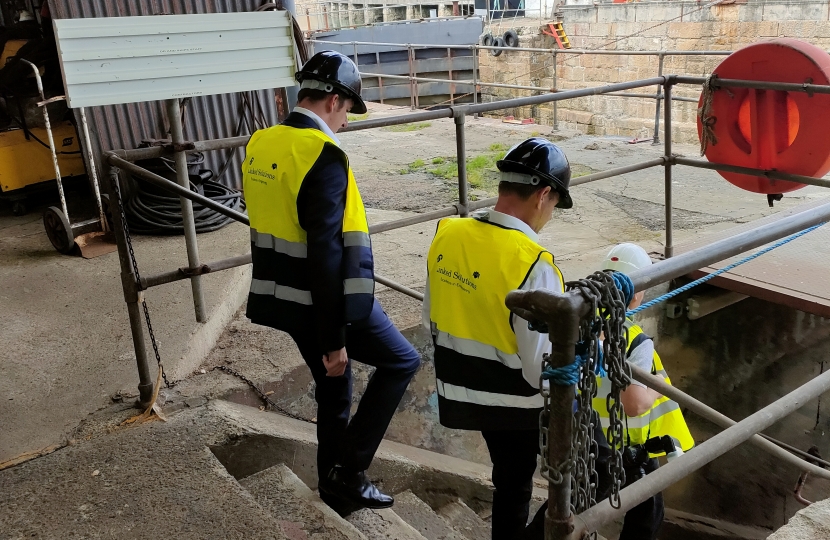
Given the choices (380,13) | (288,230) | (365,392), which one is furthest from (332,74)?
(380,13)

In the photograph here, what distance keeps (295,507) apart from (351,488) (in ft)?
0.72

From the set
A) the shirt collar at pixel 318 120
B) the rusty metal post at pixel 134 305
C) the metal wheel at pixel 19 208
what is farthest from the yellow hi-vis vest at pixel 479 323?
the metal wheel at pixel 19 208

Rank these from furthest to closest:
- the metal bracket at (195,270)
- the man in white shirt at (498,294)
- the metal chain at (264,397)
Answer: the metal chain at (264,397), the metal bracket at (195,270), the man in white shirt at (498,294)

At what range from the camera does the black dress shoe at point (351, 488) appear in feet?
8.88

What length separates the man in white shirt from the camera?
2.07 metres

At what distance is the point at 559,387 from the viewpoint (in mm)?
1421

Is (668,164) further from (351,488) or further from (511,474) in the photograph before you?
(351,488)

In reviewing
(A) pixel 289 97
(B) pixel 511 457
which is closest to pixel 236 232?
(A) pixel 289 97

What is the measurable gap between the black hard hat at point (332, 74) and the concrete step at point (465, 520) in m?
2.10

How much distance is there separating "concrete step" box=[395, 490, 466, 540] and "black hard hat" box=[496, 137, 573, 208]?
169 cm

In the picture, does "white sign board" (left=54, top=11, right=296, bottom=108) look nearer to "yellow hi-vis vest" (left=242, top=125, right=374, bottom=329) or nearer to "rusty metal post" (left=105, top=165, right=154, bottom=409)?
"rusty metal post" (left=105, top=165, right=154, bottom=409)

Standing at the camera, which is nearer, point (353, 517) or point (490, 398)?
point (490, 398)

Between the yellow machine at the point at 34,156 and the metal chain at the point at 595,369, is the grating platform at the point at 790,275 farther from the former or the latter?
the yellow machine at the point at 34,156

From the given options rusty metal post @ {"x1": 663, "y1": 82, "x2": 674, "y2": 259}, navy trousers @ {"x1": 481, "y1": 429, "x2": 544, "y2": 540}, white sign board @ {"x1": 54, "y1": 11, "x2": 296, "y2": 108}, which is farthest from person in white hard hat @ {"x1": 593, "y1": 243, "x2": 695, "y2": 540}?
white sign board @ {"x1": 54, "y1": 11, "x2": 296, "y2": 108}
